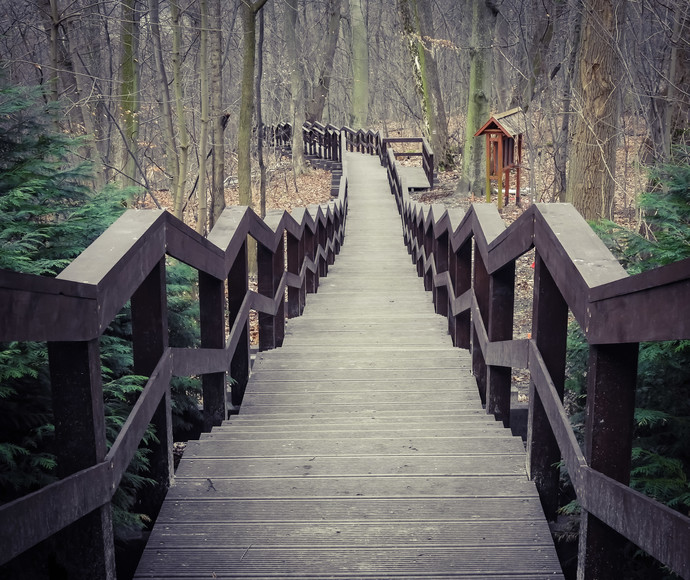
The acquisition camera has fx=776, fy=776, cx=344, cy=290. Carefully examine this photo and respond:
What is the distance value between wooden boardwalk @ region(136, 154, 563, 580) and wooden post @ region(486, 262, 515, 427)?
0.11 m

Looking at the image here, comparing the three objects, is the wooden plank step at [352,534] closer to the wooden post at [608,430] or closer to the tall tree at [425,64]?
the wooden post at [608,430]

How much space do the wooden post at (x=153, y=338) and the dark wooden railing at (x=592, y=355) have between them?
153cm

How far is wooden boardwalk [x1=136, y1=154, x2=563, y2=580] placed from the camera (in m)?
2.72

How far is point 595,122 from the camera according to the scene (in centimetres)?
1095

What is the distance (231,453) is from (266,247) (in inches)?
88.2

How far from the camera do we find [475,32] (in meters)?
18.2

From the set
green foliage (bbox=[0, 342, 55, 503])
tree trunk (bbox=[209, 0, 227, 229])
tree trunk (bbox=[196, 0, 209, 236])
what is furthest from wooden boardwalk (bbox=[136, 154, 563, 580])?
tree trunk (bbox=[209, 0, 227, 229])

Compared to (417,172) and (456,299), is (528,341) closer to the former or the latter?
(456,299)

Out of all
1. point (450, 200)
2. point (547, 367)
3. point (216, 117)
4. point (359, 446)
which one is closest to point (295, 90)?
point (450, 200)

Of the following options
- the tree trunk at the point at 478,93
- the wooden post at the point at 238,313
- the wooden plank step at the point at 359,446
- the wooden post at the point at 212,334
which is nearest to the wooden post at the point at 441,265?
the wooden post at the point at 238,313

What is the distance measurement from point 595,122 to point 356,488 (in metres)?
9.04

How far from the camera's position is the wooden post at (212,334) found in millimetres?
3957

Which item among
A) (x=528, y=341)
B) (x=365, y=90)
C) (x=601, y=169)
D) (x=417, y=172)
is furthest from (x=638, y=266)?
(x=365, y=90)

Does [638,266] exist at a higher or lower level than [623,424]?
higher
